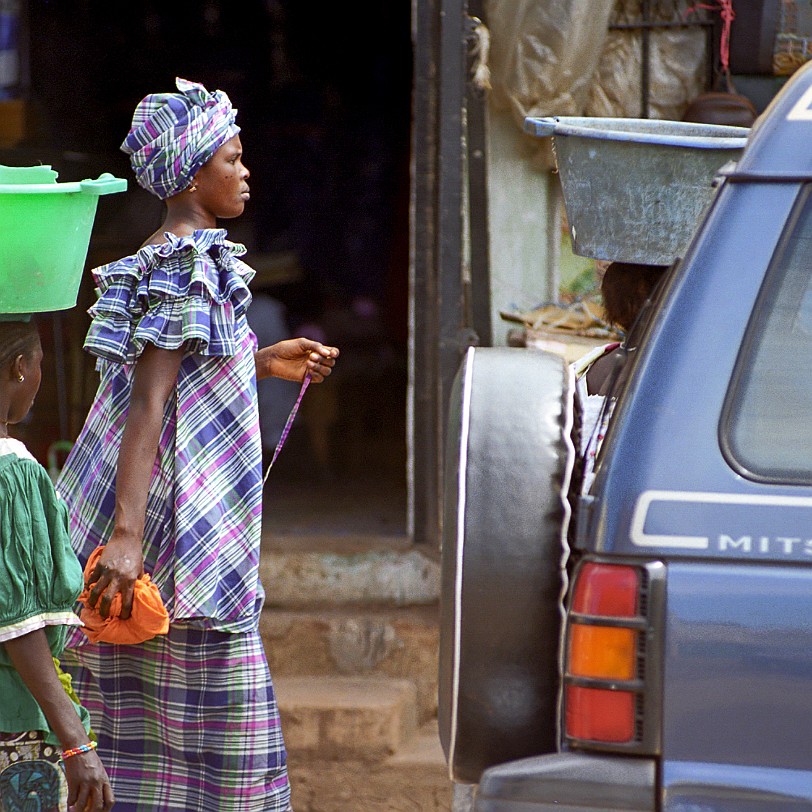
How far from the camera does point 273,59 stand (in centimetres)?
756

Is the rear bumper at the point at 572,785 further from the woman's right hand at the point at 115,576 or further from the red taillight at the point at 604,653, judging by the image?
the woman's right hand at the point at 115,576

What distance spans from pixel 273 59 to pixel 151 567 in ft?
17.2

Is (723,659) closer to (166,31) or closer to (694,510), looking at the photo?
(694,510)

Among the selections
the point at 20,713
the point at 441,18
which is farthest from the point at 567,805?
the point at 441,18

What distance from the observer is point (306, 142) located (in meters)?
7.77

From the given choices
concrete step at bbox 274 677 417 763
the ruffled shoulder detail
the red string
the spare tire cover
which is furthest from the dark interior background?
the spare tire cover

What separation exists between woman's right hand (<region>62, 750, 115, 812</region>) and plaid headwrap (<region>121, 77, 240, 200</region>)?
4.16 ft

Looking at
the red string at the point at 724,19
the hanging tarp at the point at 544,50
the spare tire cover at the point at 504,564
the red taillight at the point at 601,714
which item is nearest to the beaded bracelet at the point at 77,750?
the spare tire cover at the point at 504,564

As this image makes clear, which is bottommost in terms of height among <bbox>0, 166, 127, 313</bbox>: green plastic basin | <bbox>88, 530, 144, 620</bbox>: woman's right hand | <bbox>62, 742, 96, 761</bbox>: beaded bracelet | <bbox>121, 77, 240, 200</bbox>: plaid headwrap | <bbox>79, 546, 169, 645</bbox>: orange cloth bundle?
<bbox>62, 742, 96, 761</bbox>: beaded bracelet

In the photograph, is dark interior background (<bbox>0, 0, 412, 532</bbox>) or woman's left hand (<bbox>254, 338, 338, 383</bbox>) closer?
woman's left hand (<bbox>254, 338, 338, 383</bbox>)

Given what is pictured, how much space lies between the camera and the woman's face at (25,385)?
2.43 meters

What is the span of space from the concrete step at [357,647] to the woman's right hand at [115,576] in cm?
190

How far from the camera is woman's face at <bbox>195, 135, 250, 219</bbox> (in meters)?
2.92

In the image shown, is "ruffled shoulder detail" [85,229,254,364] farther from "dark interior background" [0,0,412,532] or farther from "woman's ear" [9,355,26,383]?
"dark interior background" [0,0,412,532]
